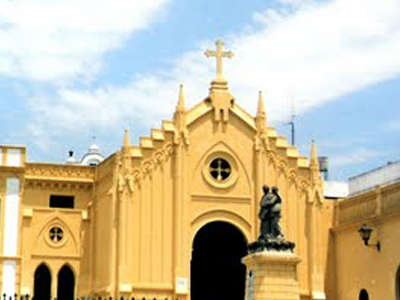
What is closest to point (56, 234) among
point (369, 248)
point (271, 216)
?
point (369, 248)

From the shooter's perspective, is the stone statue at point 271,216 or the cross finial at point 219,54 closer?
the stone statue at point 271,216

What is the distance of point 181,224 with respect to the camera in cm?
4419

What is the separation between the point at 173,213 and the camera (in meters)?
44.3

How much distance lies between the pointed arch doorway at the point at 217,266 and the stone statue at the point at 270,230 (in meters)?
17.3

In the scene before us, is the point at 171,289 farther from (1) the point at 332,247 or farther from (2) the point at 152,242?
(1) the point at 332,247

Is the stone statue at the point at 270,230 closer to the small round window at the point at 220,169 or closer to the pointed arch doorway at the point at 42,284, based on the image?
the small round window at the point at 220,169

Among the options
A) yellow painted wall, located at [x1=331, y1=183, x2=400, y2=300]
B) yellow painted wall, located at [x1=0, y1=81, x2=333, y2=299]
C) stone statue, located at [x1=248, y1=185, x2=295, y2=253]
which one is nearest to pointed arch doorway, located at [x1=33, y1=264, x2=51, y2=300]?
yellow painted wall, located at [x1=0, y1=81, x2=333, y2=299]

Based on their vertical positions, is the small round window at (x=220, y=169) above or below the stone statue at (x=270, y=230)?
above

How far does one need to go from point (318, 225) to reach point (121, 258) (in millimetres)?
9922

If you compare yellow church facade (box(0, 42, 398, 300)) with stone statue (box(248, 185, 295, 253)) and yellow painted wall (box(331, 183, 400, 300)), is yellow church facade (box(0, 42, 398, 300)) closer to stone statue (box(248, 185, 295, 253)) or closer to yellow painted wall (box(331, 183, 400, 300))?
yellow painted wall (box(331, 183, 400, 300))

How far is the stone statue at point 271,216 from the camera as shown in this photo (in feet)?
97.1

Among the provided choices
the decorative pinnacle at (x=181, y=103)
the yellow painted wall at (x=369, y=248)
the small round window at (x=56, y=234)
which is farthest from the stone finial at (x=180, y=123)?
the yellow painted wall at (x=369, y=248)

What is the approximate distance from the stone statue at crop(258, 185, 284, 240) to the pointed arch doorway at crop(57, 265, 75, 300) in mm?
19421

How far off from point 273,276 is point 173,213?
15.6 metres
